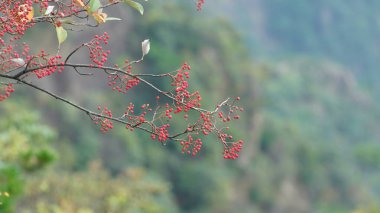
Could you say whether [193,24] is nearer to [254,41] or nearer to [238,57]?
[238,57]

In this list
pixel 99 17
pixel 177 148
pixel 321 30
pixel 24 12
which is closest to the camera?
pixel 24 12

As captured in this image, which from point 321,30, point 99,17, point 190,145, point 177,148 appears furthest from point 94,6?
point 321,30

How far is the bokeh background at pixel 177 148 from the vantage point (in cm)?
1059

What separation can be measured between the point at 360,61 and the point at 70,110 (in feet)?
182

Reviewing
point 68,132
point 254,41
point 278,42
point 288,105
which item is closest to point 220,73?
point 68,132

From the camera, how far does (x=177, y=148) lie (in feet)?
102

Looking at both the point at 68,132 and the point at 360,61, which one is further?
the point at 360,61

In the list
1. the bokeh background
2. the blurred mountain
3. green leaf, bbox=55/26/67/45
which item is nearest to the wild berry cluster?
green leaf, bbox=55/26/67/45

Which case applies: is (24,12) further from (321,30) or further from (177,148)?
(321,30)

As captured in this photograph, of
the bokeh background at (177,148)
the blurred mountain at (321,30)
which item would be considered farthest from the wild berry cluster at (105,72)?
the blurred mountain at (321,30)

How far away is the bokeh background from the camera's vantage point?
34.8 ft

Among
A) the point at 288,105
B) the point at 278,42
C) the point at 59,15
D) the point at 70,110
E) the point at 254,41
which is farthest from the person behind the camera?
the point at 278,42

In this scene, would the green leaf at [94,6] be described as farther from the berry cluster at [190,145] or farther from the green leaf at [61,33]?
the berry cluster at [190,145]

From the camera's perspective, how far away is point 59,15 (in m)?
2.55
